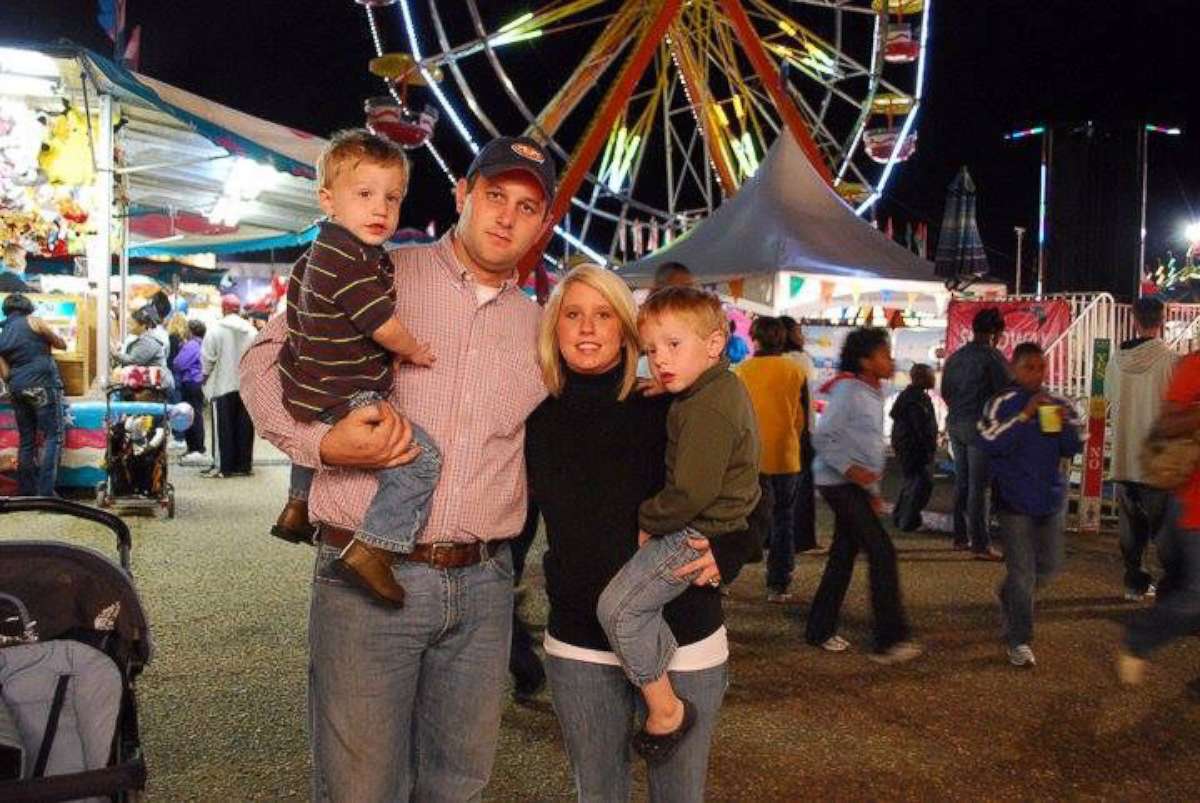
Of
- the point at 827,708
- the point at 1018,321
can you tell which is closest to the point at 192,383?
the point at 1018,321

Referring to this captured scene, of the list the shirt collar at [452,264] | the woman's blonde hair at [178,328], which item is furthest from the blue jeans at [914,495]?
the woman's blonde hair at [178,328]

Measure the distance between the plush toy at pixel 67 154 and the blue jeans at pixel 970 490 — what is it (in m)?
8.07

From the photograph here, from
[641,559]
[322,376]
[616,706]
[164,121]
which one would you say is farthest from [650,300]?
[164,121]

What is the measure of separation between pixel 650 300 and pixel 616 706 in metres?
0.88

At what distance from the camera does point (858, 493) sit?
511cm

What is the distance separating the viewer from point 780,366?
5.95 metres

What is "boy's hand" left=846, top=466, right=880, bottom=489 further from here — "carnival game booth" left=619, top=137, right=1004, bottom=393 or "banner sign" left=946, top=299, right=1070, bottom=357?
"banner sign" left=946, top=299, right=1070, bottom=357

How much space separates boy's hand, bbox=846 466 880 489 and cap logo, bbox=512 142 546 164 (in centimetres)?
331

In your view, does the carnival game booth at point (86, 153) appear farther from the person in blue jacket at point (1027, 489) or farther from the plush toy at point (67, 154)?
the person in blue jacket at point (1027, 489)

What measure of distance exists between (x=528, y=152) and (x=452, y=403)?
549 mm

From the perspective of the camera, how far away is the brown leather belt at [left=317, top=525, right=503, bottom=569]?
2.01 metres

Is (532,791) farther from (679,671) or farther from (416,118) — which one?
(416,118)

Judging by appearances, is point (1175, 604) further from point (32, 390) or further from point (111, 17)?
point (111, 17)

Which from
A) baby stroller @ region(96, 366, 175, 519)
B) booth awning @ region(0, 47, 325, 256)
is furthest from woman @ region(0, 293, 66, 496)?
booth awning @ region(0, 47, 325, 256)
